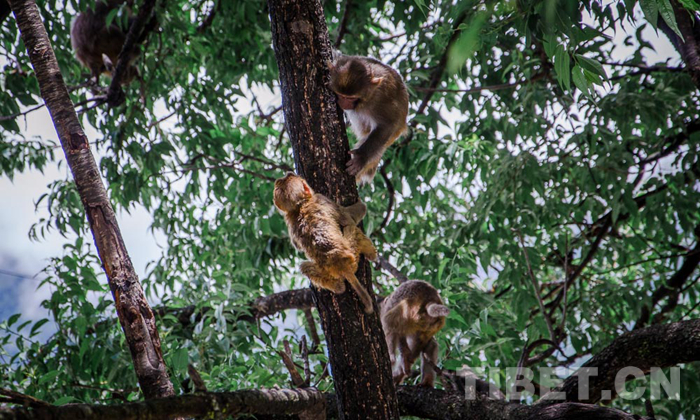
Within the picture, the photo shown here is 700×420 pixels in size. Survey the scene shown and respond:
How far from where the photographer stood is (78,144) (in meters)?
2.52

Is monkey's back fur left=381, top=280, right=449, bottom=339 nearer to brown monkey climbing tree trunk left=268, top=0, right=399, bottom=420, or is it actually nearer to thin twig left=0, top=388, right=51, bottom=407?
brown monkey climbing tree trunk left=268, top=0, right=399, bottom=420

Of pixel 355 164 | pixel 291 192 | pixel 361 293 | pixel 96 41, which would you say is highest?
pixel 96 41

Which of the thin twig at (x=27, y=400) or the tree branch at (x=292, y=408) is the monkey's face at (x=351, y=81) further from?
the thin twig at (x=27, y=400)

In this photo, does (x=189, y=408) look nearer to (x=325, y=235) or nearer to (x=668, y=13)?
(x=325, y=235)

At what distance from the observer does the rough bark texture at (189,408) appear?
1449 mm

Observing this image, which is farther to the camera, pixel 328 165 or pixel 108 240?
pixel 328 165

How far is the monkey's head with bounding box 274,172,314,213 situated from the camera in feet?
8.29

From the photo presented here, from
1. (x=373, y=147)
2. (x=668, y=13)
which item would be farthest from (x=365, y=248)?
(x=668, y=13)

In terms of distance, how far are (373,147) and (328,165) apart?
884 millimetres

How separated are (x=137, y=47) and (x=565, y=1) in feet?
13.7

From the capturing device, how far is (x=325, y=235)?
2.50 meters

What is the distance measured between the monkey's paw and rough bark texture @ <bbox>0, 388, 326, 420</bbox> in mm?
986

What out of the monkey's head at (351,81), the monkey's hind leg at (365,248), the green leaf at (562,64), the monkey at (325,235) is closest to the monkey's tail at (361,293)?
the monkey at (325,235)

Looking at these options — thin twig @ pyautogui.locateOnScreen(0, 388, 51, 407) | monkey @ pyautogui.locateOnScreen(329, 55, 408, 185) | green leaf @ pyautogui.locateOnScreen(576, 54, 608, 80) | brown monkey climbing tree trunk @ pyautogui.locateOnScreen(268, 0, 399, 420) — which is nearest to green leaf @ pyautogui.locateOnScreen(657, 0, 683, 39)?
green leaf @ pyautogui.locateOnScreen(576, 54, 608, 80)
